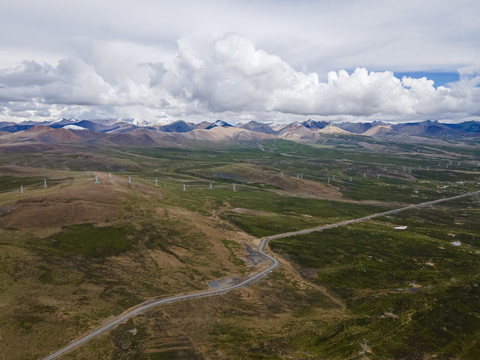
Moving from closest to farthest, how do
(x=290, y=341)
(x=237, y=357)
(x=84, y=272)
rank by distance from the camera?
1. (x=237, y=357)
2. (x=290, y=341)
3. (x=84, y=272)

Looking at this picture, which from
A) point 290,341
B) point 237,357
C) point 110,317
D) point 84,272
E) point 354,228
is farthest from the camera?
point 354,228

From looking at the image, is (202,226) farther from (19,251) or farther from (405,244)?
(405,244)

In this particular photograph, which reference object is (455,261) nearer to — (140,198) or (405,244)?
(405,244)

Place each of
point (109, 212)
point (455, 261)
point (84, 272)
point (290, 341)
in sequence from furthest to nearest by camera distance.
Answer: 1. point (109, 212)
2. point (455, 261)
3. point (84, 272)
4. point (290, 341)

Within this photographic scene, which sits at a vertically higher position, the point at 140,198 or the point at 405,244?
the point at 140,198

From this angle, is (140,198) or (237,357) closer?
(237,357)

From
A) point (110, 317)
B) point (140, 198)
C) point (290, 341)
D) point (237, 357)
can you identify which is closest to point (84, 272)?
point (110, 317)

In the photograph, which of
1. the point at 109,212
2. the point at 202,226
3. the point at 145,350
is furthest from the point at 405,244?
the point at 109,212

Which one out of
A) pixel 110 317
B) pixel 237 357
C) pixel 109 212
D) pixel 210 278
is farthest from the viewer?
pixel 109 212

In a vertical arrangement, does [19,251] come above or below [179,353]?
above
